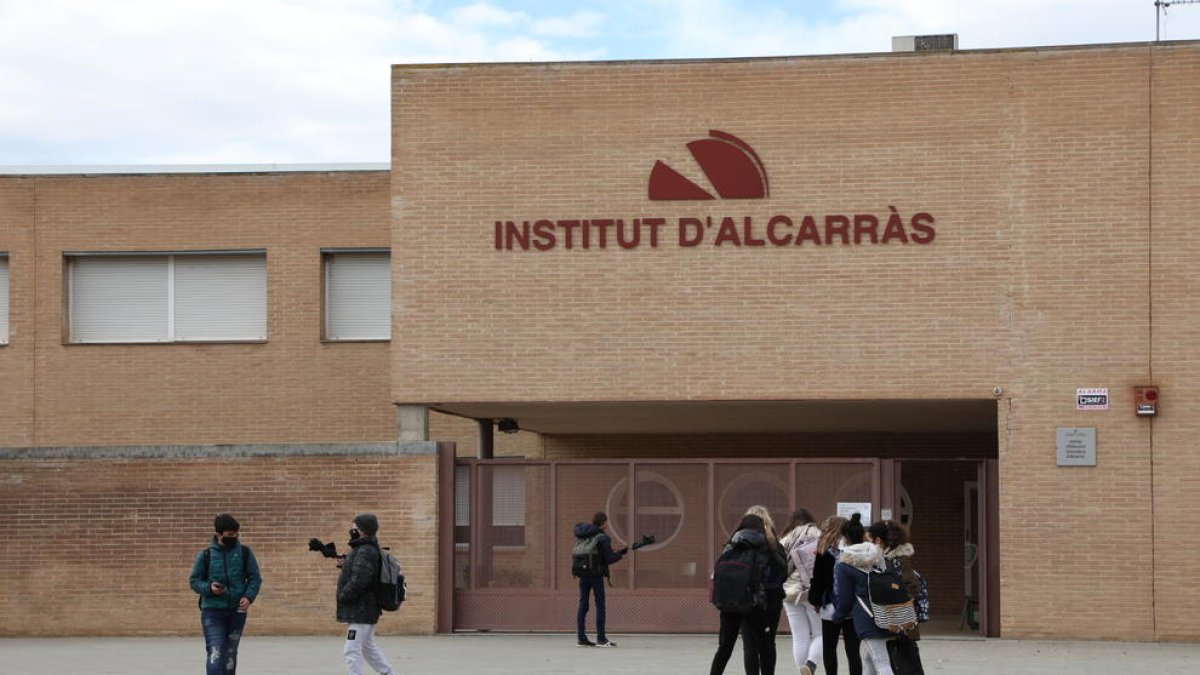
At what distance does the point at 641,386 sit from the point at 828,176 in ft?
10.6

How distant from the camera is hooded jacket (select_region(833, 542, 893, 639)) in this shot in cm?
1355

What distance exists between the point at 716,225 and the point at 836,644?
716cm

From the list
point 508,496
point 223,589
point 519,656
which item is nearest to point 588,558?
point 519,656

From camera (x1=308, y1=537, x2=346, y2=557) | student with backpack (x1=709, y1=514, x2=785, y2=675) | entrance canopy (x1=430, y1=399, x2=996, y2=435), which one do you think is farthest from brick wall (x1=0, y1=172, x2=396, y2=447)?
student with backpack (x1=709, y1=514, x2=785, y2=675)

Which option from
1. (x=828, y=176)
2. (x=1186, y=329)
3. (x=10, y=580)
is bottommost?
(x=10, y=580)

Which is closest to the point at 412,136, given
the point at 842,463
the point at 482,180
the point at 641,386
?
the point at 482,180

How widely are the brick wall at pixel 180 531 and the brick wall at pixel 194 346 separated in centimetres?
572

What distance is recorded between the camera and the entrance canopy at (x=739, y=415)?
2195 centimetres

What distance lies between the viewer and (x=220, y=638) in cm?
1441

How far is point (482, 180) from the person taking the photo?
21812 millimetres

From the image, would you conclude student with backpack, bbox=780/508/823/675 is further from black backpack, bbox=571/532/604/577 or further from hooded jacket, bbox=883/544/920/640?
black backpack, bbox=571/532/604/577

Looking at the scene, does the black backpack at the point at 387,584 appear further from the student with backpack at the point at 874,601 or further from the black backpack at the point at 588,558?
the black backpack at the point at 588,558

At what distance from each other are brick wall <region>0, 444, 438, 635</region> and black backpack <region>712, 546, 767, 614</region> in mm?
7498

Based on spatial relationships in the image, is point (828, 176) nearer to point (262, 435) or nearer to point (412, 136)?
point (412, 136)
